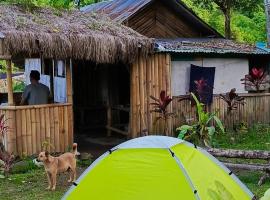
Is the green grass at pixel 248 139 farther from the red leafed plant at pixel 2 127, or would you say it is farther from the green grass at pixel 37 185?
the red leafed plant at pixel 2 127

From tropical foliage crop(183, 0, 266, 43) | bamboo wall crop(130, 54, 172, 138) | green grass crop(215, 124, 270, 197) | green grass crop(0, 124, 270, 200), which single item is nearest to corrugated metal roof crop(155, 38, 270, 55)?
bamboo wall crop(130, 54, 172, 138)

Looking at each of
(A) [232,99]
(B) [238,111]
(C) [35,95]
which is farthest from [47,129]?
(B) [238,111]

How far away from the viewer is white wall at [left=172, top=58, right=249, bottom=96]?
39.1 feet

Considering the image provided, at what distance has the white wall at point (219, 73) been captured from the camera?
11914 millimetres

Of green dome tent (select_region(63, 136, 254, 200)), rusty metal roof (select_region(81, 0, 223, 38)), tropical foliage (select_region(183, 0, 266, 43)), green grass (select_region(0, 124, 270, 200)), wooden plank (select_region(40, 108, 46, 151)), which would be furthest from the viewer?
tropical foliage (select_region(183, 0, 266, 43))

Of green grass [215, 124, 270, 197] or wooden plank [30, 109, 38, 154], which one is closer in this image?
wooden plank [30, 109, 38, 154]

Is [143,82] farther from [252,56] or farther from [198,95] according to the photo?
[252,56]

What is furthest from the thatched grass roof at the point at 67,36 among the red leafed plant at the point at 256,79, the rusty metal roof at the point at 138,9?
the red leafed plant at the point at 256,79

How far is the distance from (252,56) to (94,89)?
4.62 metres

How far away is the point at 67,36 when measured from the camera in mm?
9367

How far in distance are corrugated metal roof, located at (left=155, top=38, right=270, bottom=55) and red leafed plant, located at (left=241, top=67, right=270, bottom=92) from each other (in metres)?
0.55

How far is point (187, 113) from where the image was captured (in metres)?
12.0

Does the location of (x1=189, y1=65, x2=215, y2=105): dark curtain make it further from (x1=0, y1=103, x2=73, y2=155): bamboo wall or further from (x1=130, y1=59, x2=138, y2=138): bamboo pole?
(x1=0, y1=103, x2=73, y2=155): bamboo wall

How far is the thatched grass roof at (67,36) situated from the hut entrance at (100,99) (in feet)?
8.27
